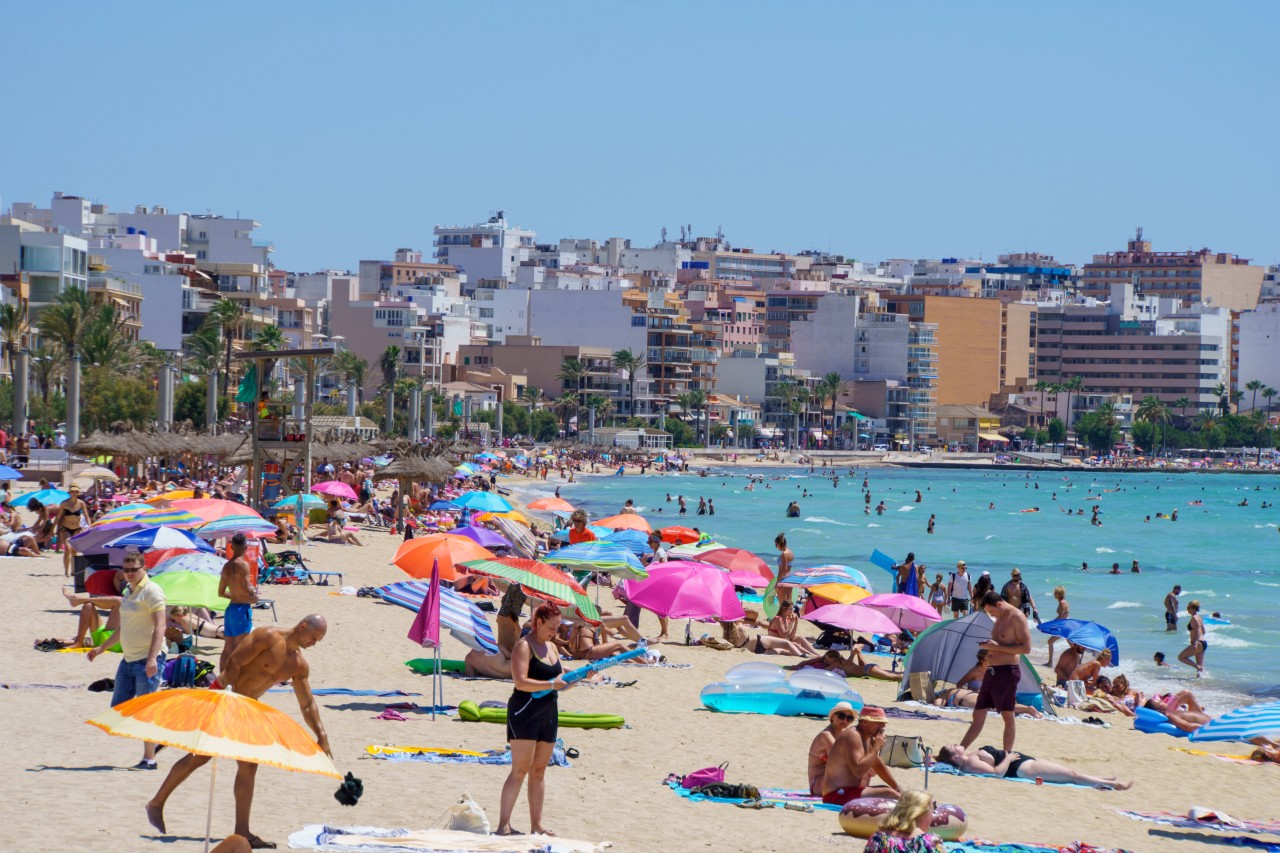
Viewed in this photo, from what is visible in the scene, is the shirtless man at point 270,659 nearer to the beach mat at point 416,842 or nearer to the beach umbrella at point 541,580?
the beach mat at point 416,842

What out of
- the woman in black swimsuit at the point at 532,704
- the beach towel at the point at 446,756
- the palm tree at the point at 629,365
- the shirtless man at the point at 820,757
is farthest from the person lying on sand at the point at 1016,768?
the palm tree at the point at 629,365

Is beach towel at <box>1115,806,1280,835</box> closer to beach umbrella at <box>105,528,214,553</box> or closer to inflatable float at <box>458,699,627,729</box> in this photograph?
inflatable float at <box>458,699,627,729</box>

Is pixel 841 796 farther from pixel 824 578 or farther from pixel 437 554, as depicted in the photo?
pixel 824 578

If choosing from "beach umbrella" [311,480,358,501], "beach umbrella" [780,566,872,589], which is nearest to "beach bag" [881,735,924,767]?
"beach umbrella" [780,566,872,589]

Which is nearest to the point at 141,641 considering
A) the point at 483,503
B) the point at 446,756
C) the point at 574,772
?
the point at 446,756

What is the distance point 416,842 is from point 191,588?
530cm

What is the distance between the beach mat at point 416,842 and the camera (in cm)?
771

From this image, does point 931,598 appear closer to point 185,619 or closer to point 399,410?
point 185,619

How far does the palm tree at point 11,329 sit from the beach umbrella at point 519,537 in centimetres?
3665

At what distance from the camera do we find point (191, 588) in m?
12.5

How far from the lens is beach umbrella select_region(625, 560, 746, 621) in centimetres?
1591

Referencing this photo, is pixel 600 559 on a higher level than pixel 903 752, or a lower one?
higher

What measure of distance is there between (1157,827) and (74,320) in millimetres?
53091

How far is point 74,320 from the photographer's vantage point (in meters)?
57.8
